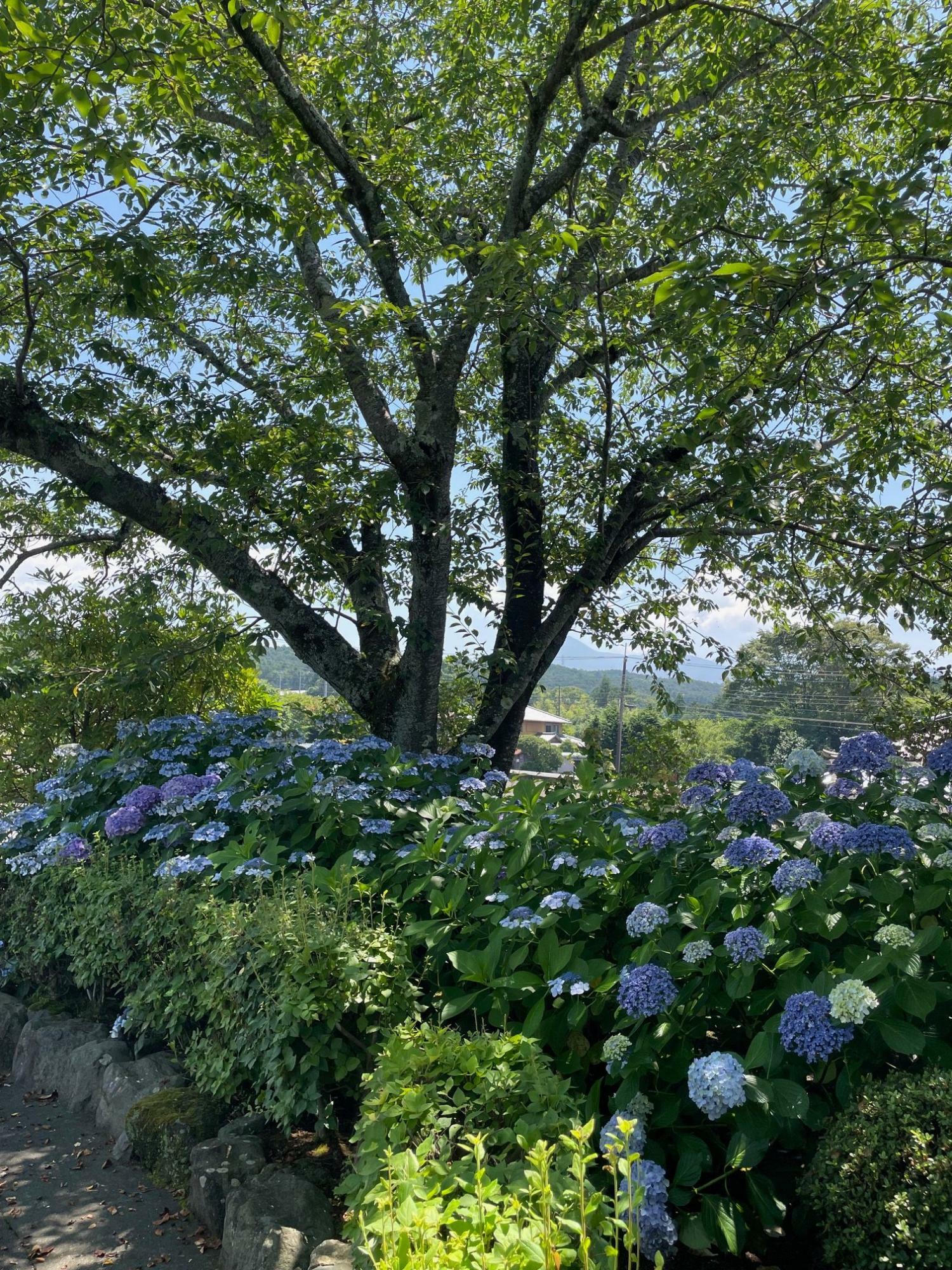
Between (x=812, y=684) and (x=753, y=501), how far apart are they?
3.94 meters

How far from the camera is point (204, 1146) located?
311 centimetres

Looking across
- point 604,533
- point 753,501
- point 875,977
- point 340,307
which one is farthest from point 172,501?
point 875,977

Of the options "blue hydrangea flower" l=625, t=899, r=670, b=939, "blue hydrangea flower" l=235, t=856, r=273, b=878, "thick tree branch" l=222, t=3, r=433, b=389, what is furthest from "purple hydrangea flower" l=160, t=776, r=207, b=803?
"thick tree branch" l=222, t=3, r=433, b=389

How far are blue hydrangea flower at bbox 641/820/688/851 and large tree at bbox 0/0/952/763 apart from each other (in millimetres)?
1336

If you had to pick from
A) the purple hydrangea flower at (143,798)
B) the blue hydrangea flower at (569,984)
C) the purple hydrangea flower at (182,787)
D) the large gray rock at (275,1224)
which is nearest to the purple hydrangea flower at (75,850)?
the purple hydrangea flower at (143,798)

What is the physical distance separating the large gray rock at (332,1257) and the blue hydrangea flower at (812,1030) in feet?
3.88

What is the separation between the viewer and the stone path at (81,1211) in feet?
9.45

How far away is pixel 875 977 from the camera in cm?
234

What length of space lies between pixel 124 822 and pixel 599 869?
251 cm

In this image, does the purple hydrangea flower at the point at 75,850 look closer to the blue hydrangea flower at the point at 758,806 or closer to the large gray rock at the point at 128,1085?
the large gray rock at the point at 128,1085

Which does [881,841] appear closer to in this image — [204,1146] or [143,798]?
[204,1146]

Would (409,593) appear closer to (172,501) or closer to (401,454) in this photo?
(401,454)

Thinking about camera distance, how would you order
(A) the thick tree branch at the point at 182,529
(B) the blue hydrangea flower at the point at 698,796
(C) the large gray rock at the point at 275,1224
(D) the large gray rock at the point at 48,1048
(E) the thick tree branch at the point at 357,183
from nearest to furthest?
(C) the large gray rock at the point at 275,1224
(B) the blue hydrangea flower at the point at 698,796
(D) the large gray rock at the point at 48,1048
(E) the thick tree branch at the point at 357,183
(A) the thick tree branch at the point at 182,529

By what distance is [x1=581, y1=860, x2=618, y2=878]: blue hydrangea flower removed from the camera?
3.08 meters
